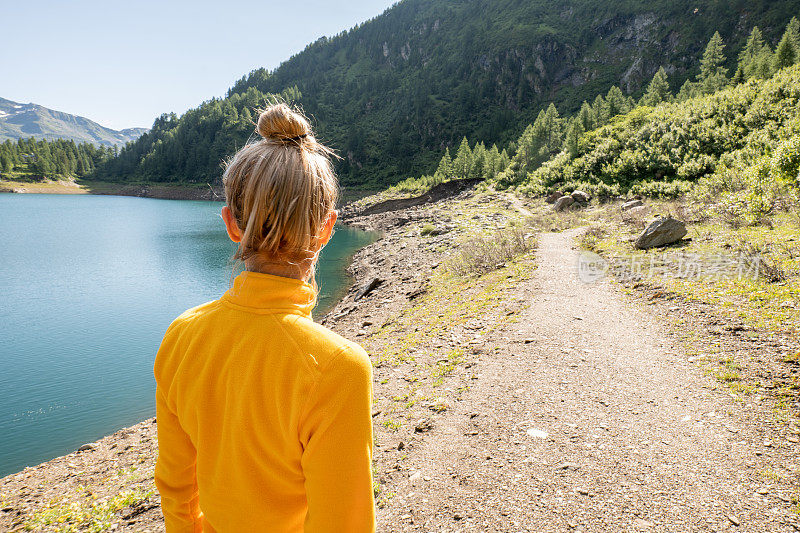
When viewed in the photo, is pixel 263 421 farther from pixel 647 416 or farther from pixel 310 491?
pixel 647 416

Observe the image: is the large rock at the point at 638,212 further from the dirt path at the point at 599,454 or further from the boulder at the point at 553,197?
the dirt path at the point at 599,454

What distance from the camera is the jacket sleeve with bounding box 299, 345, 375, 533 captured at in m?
1.39

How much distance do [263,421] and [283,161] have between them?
0.99 metres

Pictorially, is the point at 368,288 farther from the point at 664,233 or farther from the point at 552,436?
the point at 552,436

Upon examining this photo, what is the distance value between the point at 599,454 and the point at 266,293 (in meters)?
5.33

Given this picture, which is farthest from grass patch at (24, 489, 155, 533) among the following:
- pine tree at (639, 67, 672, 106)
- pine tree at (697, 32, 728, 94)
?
pine tree at (639, 67, 672, 106)

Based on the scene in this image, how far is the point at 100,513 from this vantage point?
255 inches

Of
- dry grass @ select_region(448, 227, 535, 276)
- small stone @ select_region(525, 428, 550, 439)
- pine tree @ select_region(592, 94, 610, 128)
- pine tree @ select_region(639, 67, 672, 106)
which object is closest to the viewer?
small stone @ select_region(525, 428, 550, 439)

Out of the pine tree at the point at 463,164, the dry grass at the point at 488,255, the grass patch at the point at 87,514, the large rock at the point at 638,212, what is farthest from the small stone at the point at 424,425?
the pine tree at the point at 463,164

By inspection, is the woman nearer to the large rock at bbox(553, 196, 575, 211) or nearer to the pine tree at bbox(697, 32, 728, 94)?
the large rock at bbox(553, 196, 575, 211)

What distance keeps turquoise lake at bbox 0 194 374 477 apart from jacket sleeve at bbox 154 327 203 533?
2.03 ft

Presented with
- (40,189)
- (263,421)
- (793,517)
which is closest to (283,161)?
(263,421)

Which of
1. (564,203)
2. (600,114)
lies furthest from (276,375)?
(600,114)

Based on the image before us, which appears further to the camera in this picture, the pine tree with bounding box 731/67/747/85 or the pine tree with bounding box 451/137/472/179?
the pine tree with bounding box 451/137/472/179
